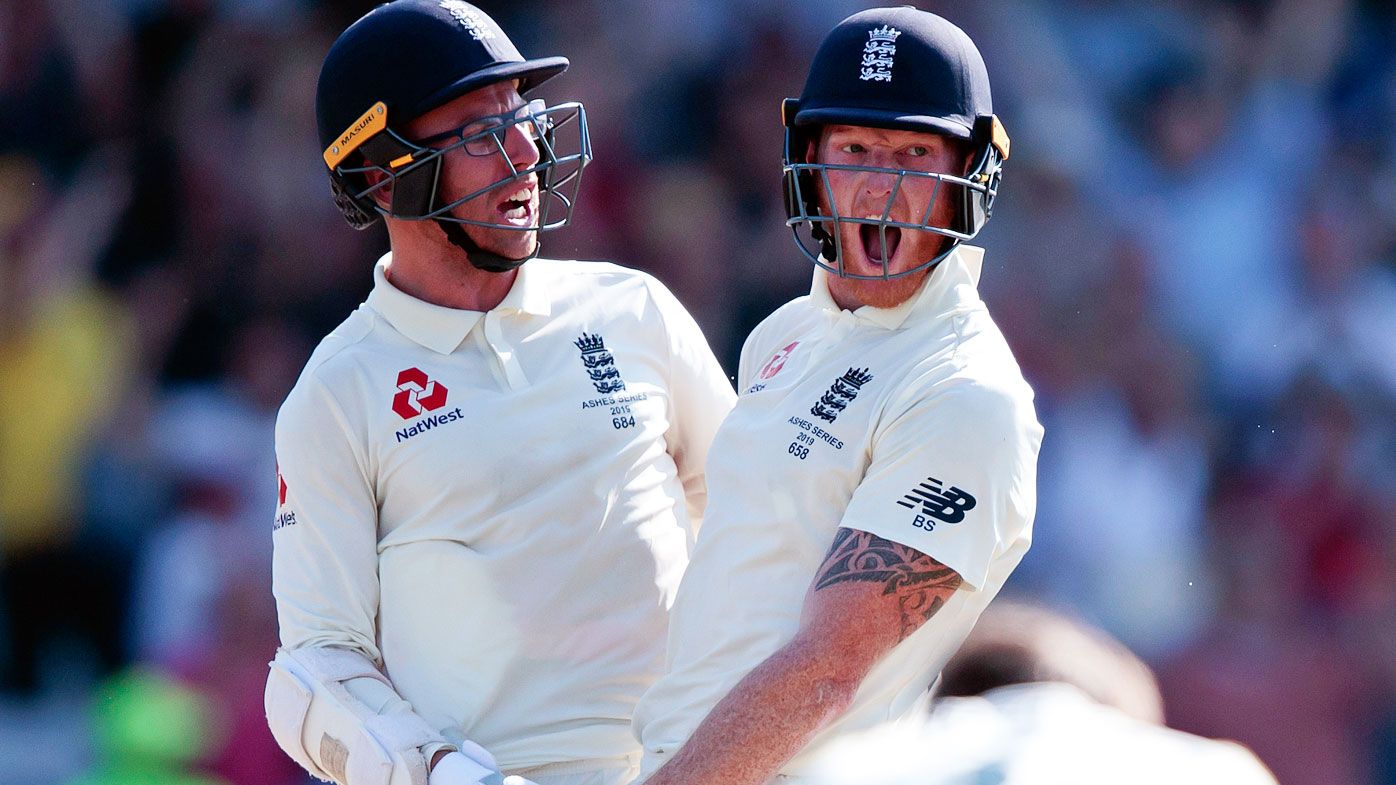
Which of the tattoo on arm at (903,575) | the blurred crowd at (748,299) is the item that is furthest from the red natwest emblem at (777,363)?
the blurred crowd at (748,299)

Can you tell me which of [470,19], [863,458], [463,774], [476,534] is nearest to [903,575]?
[863,458]

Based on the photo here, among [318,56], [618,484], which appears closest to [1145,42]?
[318,56]

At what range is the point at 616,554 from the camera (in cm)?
377

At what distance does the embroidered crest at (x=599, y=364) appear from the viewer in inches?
153

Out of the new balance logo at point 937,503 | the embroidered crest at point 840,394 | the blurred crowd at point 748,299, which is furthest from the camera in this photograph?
the blurred crowd at point 748,299

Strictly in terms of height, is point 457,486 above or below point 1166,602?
above

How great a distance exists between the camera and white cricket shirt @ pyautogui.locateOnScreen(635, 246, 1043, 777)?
306cm

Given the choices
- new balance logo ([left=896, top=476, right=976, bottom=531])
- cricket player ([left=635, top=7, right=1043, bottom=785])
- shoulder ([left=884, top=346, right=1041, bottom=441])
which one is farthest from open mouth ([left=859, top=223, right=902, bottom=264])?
new balance logo ([left=896, top=476, right=976, bottom=531])

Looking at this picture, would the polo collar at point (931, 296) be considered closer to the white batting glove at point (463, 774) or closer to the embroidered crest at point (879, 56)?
the embroidered crest at point (879, 56)

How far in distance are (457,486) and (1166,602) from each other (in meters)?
3.61

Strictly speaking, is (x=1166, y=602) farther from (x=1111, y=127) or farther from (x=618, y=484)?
(x=618, y=484)

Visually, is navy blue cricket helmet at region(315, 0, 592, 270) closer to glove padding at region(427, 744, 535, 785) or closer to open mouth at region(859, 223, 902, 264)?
open mouth at region(859, 223, 902, 264)

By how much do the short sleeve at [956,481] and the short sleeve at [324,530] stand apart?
1.13m

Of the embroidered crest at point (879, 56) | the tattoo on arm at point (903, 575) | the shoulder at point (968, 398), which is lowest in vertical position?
the tattoo on arm at point (903, 575)
